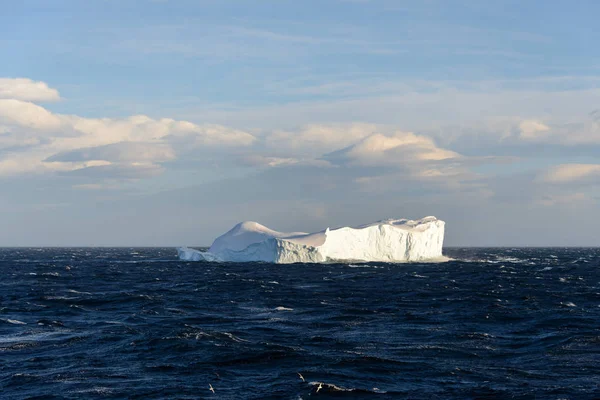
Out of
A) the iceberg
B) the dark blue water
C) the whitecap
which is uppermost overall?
the iceberg

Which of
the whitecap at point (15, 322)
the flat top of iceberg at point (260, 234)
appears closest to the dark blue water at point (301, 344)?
the whitecap at point (15, 322)

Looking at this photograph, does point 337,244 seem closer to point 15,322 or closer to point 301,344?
point 15,322

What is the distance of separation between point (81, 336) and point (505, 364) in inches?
633

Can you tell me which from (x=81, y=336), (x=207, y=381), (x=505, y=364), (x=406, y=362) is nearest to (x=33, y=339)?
(x=81, y=336)

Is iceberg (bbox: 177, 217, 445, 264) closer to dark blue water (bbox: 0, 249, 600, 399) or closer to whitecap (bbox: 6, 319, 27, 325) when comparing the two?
dark blue water (bbox: 0, 249, 600, 399)

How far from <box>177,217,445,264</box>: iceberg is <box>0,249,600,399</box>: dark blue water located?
37708mm

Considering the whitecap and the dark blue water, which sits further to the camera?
the whitecap

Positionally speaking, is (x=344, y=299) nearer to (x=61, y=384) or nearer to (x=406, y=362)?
(x=406, y=362)

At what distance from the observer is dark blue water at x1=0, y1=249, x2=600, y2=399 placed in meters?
17.8

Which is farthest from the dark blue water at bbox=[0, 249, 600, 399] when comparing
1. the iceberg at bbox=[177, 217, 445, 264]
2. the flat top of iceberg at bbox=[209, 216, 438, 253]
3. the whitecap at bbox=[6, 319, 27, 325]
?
the flat top of iceberg at bbox=[209, 216, 438, 253]

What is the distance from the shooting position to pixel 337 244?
83188mm

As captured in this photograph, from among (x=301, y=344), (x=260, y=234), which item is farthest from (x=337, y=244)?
(x=301, y=344)

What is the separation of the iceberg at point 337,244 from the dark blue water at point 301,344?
3771 centimetres

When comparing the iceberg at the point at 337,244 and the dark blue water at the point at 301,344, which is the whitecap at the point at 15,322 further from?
the iceberg at the point at 337,244
